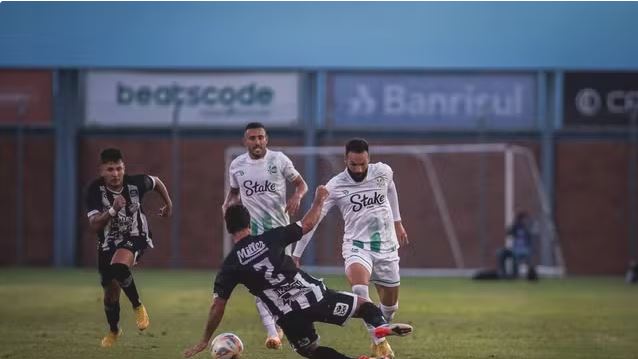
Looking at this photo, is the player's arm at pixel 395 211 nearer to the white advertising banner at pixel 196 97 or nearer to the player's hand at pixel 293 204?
the player's hand at pixel 293 204

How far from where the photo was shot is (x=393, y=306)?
1345cm

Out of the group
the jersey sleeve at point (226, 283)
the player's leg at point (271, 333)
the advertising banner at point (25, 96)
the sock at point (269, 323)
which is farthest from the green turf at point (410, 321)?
the advertising banner at point (25, 96)

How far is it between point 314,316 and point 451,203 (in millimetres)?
22460

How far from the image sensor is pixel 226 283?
35.4 ft

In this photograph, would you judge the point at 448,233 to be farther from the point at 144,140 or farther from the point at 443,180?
the point at 144,140

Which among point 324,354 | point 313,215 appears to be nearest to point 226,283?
point 313,215

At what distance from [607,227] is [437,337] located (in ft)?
64.9

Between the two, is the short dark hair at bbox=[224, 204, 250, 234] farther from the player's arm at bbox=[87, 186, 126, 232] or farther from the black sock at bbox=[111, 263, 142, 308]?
the black sock at bbox=[111, 263, 142, 308]

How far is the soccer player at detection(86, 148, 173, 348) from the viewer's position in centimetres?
1355

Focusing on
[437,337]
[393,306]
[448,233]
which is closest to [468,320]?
[437,337]

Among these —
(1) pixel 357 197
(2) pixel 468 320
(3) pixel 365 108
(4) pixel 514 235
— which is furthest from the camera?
(3) pixel 365 108

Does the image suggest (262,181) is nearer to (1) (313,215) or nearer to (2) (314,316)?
(1) (313,215)

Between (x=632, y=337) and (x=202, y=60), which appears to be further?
(x=202, y=60)

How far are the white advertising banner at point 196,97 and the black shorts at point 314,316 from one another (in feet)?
81.5
